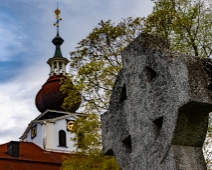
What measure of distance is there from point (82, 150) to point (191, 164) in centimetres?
792

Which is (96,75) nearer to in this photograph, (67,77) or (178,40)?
(67,77)

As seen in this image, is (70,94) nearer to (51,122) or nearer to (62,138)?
(51,122)

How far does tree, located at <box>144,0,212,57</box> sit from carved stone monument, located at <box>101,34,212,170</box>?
254 inches

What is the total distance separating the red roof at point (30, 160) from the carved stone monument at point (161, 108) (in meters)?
23.4

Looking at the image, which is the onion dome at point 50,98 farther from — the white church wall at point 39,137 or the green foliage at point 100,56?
the green foliage at point 100,56

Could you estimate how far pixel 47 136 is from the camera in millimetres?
33281

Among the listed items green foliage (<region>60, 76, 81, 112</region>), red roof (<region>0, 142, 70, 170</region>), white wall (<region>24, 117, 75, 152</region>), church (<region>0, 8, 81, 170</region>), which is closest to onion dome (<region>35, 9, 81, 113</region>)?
church (<region>0, 8, 81, 170</region>)

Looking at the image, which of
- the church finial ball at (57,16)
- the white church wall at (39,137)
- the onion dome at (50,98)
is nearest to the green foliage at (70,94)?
the onion dome at (50,98)

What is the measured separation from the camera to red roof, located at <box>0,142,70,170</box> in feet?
89.8

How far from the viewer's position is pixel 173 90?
12.5ft

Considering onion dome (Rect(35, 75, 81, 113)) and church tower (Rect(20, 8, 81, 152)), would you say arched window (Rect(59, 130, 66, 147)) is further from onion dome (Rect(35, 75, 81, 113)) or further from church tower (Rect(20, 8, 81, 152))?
onion dome (Rect(35, 75, 81, 113))

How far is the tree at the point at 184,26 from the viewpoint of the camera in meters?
11.0

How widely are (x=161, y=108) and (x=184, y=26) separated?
742cm

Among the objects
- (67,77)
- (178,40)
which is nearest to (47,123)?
(67,77)
